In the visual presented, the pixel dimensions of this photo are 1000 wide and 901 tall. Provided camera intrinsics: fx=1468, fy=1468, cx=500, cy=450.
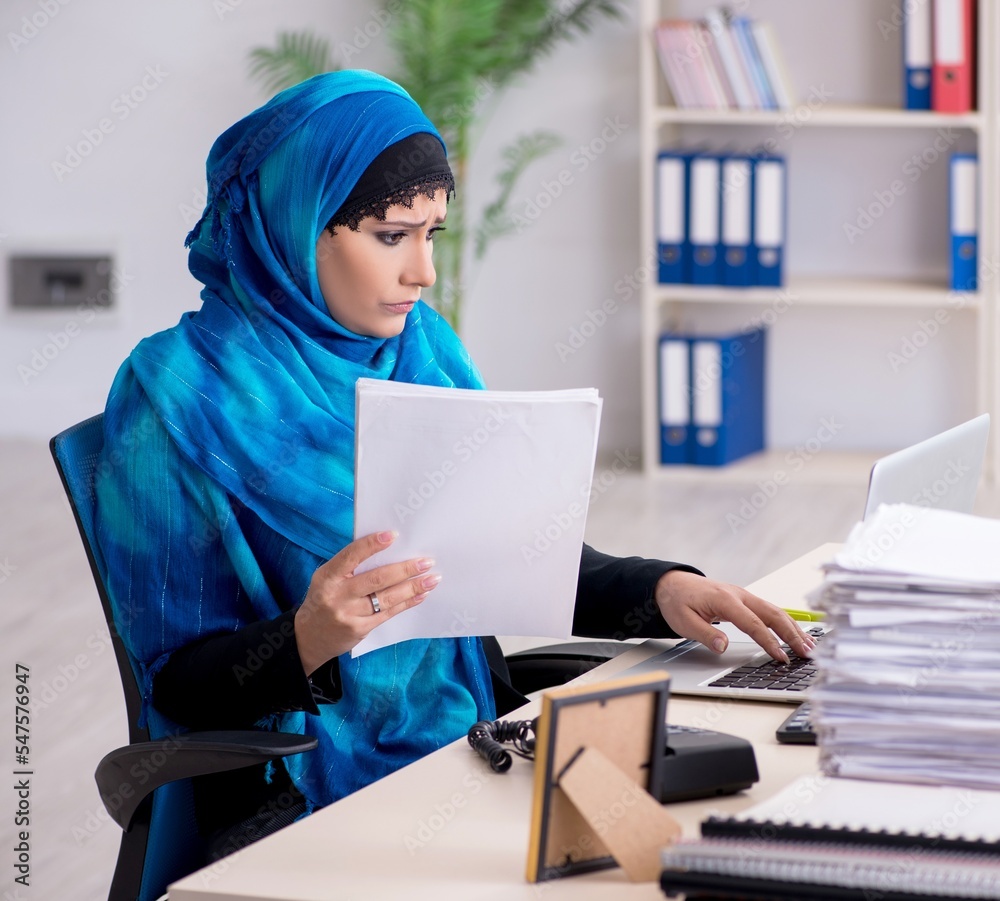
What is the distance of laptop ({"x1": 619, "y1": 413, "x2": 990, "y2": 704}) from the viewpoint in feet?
4.26

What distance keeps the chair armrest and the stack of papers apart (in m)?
0.46

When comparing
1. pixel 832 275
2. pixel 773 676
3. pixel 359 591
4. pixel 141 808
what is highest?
pixel 832 275

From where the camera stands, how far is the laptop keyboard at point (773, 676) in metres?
1.37

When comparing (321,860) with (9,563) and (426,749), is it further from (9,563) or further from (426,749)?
(9,563)

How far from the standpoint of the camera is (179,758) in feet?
4.13

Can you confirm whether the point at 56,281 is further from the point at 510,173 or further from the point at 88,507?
the point at 88,507

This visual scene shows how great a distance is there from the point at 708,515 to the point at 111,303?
2.44 metres

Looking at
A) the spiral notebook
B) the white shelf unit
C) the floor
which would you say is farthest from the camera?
the white shelf unit

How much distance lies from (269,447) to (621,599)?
1.32ft

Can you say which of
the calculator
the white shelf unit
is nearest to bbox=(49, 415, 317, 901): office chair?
the calculator

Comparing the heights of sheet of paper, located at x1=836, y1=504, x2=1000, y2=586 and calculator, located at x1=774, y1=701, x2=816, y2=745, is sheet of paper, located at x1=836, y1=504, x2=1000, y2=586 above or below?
above

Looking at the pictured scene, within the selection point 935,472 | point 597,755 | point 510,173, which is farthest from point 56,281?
point 597,755

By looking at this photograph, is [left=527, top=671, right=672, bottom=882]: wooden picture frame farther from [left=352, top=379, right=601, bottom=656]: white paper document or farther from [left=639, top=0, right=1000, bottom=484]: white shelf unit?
[left=639, top=0, right=1000, bottom=484]: white shelf unit

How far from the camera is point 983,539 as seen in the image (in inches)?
43.3
